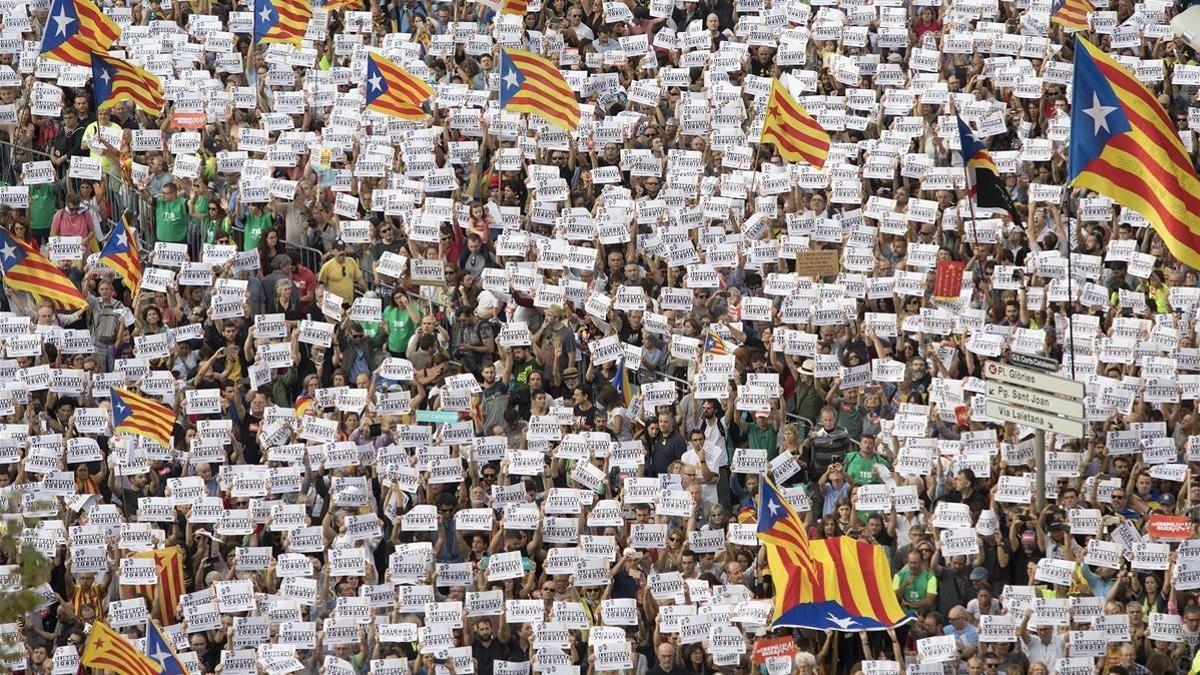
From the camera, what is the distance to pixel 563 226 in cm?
3145

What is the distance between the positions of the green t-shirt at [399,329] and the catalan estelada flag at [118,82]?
414 centimetres

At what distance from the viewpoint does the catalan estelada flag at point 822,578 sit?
26766 mm

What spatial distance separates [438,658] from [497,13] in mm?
9457

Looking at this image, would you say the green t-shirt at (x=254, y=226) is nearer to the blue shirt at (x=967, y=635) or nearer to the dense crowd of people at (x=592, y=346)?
the dense crowd of people at (x=592, y=346)

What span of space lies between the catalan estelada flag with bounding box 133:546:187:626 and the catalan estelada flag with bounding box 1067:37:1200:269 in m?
7.70

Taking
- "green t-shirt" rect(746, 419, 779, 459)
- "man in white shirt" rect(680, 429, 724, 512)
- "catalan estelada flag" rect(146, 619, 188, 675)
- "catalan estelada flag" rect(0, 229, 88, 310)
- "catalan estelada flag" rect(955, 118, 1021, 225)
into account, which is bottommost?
"catalan estelada flag" rect(146, 619, 188, 675)

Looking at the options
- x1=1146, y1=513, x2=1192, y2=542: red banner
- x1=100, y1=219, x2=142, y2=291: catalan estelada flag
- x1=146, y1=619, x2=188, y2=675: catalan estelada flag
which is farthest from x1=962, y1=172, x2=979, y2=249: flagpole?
x1=146, y1=619, x2=188, y2=675: catalan estelada flag

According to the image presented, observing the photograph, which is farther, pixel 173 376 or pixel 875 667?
pixel 173 376

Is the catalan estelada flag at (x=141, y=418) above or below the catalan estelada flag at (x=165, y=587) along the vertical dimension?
above

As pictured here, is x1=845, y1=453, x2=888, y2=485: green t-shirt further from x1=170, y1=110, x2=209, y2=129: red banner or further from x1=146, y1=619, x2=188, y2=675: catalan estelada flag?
x1=170, y1=110, x2=209, y2=129: red banner

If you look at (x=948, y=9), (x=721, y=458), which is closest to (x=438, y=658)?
(x=721, y=458)

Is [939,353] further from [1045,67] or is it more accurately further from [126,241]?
[126,241]

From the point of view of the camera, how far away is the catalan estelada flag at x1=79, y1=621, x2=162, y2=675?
88.1 feet

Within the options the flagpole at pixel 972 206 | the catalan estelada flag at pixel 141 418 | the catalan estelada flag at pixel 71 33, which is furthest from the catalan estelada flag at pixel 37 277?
the flagpole at pixel 972 206
